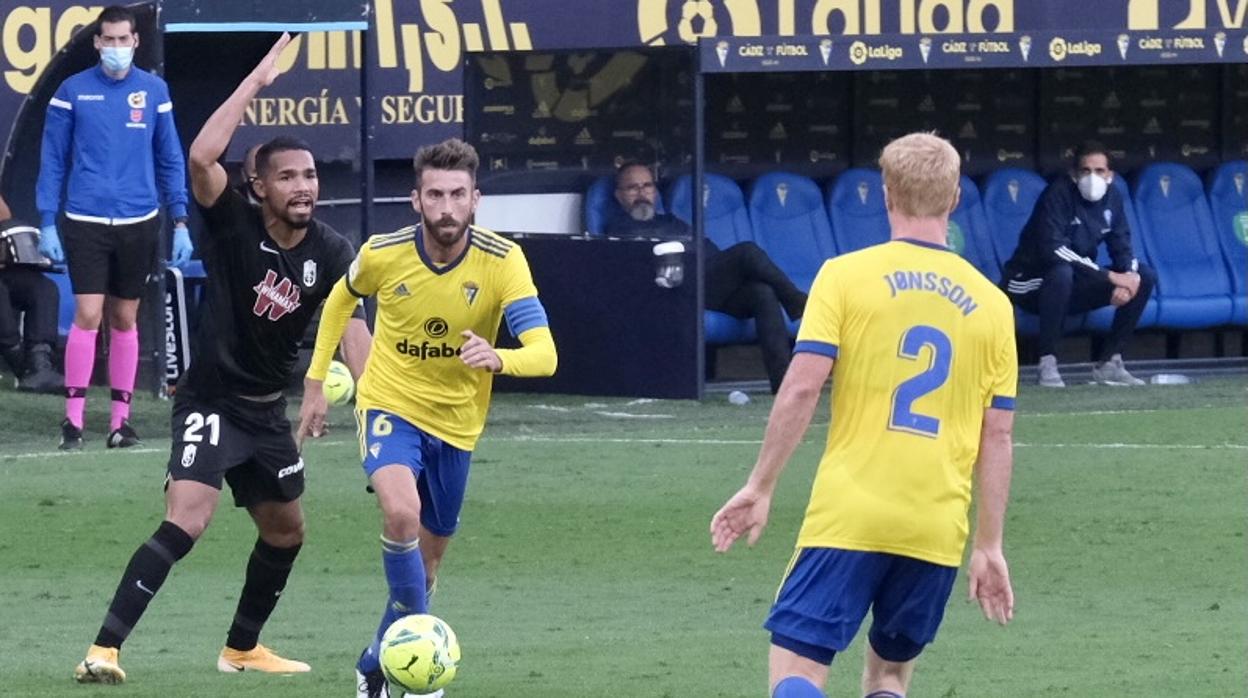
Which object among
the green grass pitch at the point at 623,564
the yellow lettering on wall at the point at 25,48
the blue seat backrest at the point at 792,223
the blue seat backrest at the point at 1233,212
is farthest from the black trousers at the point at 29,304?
the blue seat backrest at the point at 1233,212

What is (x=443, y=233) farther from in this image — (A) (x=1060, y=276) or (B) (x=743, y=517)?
(A) (x=1060, y=276)

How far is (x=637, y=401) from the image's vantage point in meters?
15.9

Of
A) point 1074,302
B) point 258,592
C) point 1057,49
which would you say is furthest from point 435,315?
point 1074,302

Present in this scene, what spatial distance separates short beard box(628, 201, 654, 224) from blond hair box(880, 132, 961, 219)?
1019 cm

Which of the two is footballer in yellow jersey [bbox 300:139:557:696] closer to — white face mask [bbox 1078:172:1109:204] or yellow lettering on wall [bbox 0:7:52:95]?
yellow lettering on wall [bbox 0:7:52:95]

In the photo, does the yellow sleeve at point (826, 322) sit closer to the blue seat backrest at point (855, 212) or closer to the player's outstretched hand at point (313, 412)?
the player's outstretched hand at point (313, 412)

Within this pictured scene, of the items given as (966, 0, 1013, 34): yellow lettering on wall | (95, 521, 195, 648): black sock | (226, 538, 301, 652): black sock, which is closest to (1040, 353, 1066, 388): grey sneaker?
(966, 0, 1013, 34): yellow lettering on wall

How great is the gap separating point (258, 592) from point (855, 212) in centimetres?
1053

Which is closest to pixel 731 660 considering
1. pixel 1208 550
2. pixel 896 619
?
pixel 896 619

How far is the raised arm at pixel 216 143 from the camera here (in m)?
7.59

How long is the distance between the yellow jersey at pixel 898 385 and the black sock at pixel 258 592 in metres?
2.84

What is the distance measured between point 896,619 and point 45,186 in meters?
8.23

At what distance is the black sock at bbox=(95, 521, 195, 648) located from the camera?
303 inches

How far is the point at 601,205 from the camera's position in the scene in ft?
53.0
